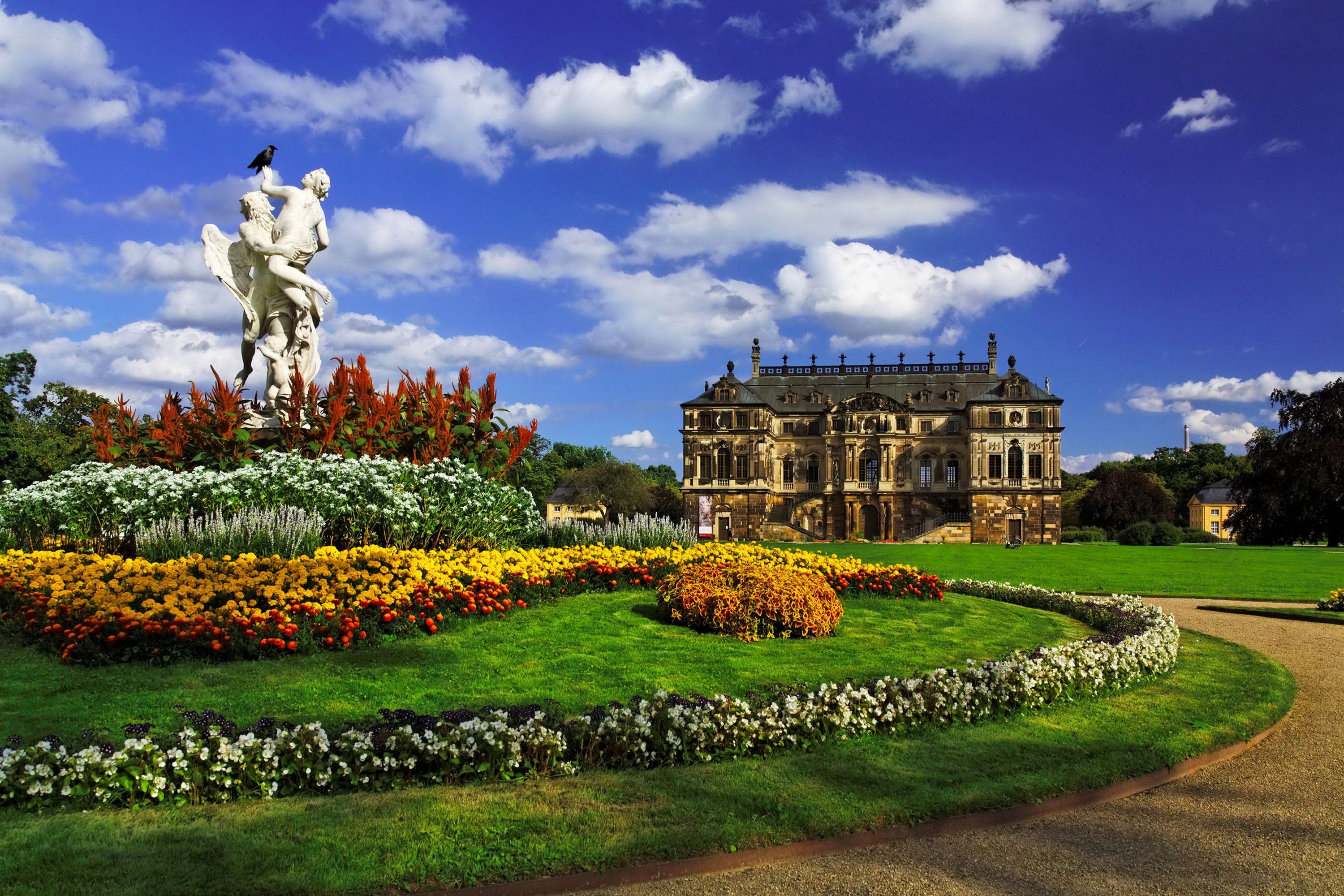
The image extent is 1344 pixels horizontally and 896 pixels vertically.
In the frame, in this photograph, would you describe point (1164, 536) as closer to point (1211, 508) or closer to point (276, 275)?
point (1211, 508)

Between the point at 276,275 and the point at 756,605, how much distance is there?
30.5 feet

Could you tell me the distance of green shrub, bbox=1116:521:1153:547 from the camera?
5525 centimetres

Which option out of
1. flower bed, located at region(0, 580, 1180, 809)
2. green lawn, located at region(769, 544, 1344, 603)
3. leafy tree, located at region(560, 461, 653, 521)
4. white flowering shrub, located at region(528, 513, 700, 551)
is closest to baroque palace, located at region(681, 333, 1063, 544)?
leafy tree, located at region(560, 461, 653, 521)

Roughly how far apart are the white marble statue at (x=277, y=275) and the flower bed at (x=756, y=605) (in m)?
7.41

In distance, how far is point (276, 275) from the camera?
13539 mm

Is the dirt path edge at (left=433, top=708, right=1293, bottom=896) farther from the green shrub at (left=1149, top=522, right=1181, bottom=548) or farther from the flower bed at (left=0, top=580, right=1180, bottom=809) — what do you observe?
the green shrub at (left=1149, top=522, right=1181, bottom=548)

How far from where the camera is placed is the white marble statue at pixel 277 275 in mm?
13570

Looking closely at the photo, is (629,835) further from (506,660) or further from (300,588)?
(300,588)

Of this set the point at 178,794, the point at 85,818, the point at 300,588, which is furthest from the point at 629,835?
the point at 300,588

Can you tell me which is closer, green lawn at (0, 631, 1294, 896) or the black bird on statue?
green lawn at (0, 631, 1294, 896)

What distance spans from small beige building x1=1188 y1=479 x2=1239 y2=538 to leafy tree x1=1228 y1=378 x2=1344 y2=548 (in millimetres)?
41096

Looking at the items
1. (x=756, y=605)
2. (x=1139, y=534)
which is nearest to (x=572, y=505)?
(x=1139, y=534)

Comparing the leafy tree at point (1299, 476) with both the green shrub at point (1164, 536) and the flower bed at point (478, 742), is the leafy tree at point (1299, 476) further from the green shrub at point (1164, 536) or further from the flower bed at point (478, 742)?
the flower bed at point (478, 742)

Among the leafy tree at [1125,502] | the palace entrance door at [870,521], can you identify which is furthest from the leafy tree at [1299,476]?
the palace entrance door at [870,521]
